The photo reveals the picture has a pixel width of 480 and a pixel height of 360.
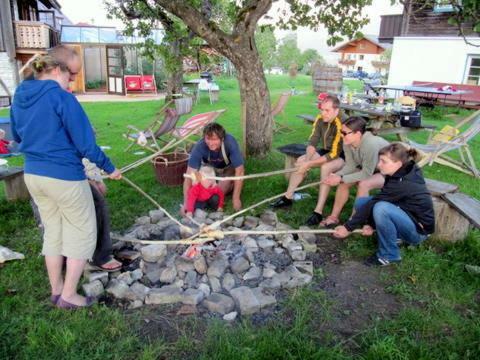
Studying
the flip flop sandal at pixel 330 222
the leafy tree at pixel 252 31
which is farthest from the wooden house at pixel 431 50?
the flip flop sandal at pixel 330 222

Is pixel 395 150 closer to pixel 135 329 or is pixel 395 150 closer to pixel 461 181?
pixel 135 329

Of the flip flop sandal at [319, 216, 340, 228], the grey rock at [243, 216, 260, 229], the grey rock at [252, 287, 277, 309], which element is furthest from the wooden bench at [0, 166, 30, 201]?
the flip flop sandal at [319, 216, 340, 228]

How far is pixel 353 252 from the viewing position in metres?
3.80

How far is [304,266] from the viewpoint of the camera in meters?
3.45

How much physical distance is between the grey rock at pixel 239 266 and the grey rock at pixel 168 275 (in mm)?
500

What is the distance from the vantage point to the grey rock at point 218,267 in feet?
10.9

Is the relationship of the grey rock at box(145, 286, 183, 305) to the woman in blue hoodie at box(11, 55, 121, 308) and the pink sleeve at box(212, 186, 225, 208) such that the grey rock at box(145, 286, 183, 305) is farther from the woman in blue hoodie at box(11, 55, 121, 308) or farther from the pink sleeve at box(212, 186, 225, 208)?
the pink sleeve at box(212, 186, 225, 208)

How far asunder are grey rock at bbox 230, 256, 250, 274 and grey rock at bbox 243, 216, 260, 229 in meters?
0.81

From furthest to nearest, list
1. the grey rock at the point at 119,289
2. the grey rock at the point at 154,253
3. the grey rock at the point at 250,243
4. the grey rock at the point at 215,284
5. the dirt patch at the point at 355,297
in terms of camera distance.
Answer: the grey rock at the point at 250,243 < the grey rock at the point at 154,253 < the grey rock at the point at 215,284 < the grey rock at the point at 119,289 < the dirt patch at the point at 355,297

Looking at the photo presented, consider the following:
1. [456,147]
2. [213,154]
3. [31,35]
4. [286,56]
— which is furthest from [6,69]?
[286,56]

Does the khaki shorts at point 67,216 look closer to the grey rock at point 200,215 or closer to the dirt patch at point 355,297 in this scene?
the grey rock at point 200,215

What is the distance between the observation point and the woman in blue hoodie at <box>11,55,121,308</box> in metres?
2.47

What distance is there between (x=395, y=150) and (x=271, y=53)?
39.1 meters

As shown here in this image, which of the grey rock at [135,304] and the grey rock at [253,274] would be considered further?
the grey rock at [253,274]
